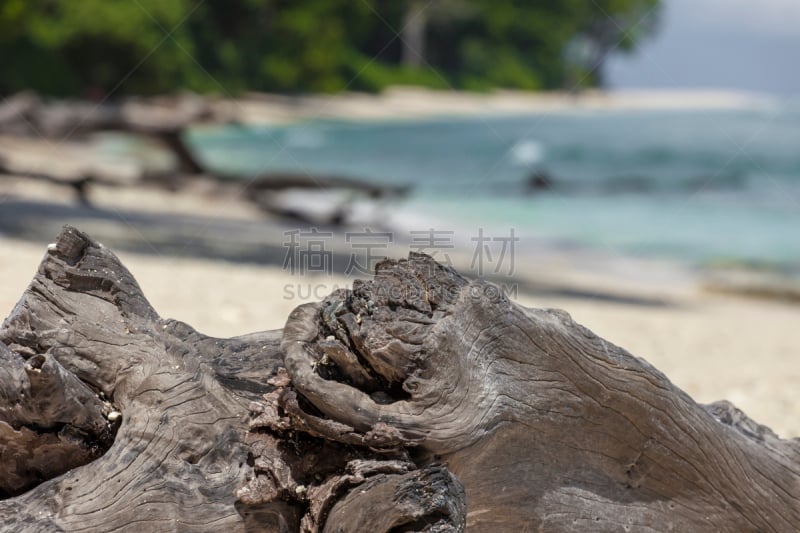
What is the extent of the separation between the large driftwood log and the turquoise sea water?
449 inches

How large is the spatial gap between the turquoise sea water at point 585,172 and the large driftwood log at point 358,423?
1140 cm

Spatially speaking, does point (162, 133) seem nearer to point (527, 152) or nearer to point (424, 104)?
point (527, 152)

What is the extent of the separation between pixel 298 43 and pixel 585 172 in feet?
61.7

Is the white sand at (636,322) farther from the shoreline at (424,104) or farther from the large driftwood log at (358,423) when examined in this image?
the shoreline at (424,104)

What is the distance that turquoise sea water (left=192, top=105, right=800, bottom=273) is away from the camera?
49.5 feet

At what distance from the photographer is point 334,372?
187cm

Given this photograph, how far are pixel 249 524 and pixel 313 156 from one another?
1155 inches

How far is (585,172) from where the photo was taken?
1080 inches

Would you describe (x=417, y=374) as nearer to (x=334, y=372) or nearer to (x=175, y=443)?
(x=334, y=372)

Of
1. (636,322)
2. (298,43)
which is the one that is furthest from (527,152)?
(636,322)

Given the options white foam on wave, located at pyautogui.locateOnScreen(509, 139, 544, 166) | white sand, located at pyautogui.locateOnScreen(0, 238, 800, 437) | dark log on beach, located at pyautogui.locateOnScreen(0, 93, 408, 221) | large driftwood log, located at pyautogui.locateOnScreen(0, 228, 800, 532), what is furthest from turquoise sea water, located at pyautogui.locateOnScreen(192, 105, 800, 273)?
large driftwood log, located at pyautogui.locateOnScreen(0, 228, 800, 532)

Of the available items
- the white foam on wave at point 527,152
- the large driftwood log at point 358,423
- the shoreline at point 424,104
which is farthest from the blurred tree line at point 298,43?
the large driftwood log at point 358,423

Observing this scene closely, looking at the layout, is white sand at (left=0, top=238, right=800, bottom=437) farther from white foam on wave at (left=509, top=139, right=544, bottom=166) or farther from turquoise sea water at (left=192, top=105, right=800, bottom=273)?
white foam on wave at (left=509, top=139, right=544, bottom=166)

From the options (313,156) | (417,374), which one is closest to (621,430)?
(417,374)
